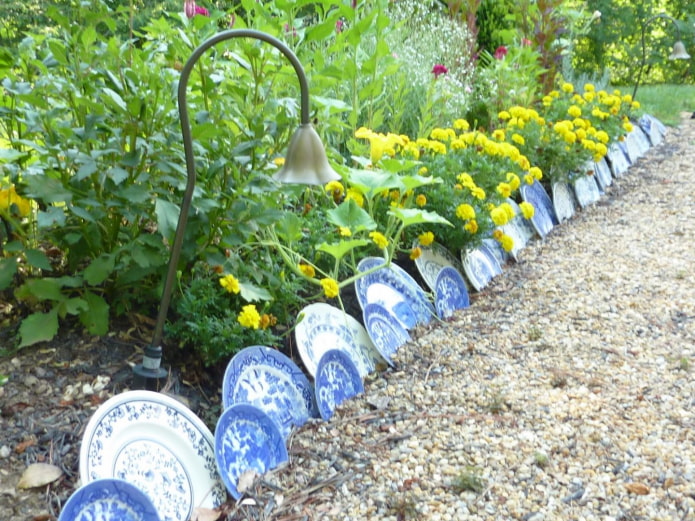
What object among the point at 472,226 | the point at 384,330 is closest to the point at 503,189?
the point at 472,226

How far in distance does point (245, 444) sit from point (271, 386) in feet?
0.94

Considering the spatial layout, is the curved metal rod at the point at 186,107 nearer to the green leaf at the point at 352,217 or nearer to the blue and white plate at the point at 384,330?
the green leaf at the point at 352,217

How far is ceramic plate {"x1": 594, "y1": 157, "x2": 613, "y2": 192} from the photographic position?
5.48 metres

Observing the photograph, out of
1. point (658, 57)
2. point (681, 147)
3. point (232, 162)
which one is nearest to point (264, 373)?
point (232, 162)

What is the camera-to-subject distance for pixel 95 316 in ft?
6.85

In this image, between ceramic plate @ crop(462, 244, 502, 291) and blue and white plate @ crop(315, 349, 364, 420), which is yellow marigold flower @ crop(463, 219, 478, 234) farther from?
blue and white plate @ crop(315, 349, 364, 420)

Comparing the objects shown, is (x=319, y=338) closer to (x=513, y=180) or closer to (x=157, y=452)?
(x=157, y=452)

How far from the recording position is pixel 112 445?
67.1 inches

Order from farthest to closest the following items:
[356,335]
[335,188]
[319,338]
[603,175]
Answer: [603,175]
[335,188]
[356,335]
[319,338]

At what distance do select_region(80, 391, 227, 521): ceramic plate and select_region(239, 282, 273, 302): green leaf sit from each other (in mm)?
405

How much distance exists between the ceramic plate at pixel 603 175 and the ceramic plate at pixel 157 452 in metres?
4.40

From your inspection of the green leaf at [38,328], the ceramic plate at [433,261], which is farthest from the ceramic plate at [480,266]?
the green leaf at [38,328]

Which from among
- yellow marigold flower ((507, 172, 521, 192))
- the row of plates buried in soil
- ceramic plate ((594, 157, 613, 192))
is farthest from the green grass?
the row of plates buried in soil

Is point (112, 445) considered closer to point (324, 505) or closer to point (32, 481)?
point (32, 481)
